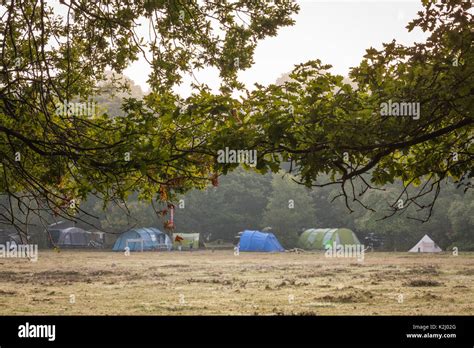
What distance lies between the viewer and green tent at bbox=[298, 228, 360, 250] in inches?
1558

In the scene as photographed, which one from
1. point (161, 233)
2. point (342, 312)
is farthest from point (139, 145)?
point (161, 233)

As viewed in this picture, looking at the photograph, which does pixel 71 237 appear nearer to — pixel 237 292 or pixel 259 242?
pixel 259 242

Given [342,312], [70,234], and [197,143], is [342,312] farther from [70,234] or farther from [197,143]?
[70,234]

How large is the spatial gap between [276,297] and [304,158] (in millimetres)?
7226

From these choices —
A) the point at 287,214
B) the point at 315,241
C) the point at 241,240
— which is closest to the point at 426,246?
the point at 315,241

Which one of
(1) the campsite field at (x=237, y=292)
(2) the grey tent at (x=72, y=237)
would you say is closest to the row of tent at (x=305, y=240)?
(2) the grey tent at (x=72, y=237)

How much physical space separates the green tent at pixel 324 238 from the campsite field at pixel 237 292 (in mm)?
19653

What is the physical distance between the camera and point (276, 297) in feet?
41.1

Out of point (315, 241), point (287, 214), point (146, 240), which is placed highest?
point (287, 214)

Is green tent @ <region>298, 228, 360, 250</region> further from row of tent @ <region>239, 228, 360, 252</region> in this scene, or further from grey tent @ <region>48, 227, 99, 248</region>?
grey tent @ <region>48, 227, 99, 248</region>

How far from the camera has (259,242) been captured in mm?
39094

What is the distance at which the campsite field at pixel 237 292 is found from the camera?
425 inches

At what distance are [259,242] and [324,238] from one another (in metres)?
4.26

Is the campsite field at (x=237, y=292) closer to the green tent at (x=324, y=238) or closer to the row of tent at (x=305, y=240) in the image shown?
the row of tent at (x=305, y=240)
